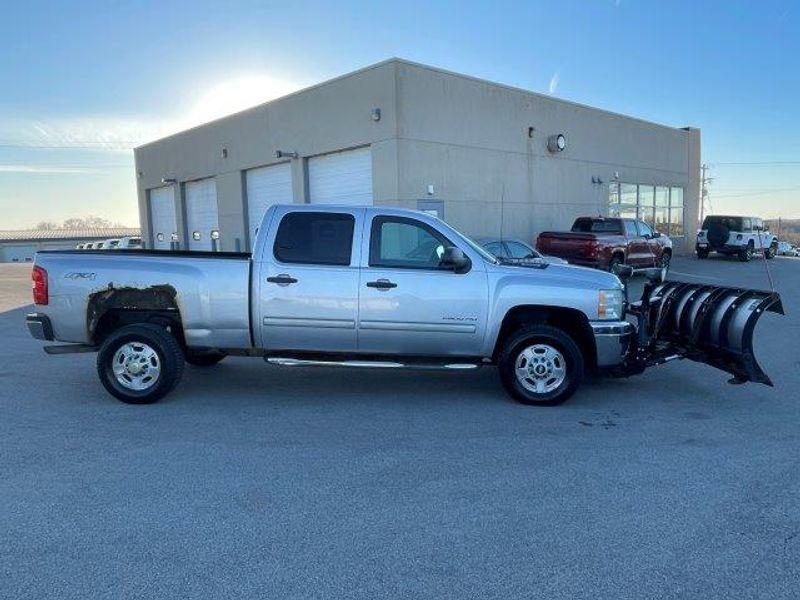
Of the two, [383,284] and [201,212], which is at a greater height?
[201,212]

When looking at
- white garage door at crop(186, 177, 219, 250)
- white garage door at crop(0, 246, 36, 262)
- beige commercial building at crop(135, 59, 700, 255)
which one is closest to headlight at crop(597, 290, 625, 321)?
beige commercial building at crop(135, 59, 700, 255)

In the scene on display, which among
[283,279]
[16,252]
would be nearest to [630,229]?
[283,279]

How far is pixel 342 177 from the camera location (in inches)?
729

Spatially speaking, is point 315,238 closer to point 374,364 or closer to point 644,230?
point 374,364

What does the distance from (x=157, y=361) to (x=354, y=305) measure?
6.91ft

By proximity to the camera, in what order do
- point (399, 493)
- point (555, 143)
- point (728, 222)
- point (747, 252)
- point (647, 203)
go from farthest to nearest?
point (647, 203) → point (728, 222) → point (747, 252) → point (555, 143) → point (399, 493)

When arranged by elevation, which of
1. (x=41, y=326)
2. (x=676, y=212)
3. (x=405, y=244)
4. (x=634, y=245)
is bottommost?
(x=41, y=326)

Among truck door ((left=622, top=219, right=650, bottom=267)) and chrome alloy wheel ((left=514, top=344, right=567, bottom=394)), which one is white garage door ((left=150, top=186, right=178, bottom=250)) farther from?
chrome alloy wheel ((left=514, top=344, right=567, bottom=394))

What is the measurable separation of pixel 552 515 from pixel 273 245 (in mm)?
3732

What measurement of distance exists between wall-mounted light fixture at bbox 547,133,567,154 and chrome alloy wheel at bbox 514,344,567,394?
56.0ft

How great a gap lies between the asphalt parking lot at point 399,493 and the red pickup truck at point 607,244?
415 inches

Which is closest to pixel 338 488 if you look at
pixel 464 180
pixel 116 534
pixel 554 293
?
pixel 116 534

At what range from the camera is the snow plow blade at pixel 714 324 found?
567 cm

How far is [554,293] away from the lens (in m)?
5.89
